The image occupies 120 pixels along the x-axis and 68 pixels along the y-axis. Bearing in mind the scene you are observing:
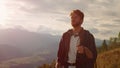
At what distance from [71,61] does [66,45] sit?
18.5 inches

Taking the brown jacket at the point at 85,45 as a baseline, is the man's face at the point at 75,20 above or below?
above

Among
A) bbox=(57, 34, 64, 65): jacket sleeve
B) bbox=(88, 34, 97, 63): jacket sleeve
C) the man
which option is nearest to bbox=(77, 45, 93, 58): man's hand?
the man

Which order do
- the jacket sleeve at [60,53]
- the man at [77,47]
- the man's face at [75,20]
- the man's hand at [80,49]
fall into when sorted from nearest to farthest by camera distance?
the man's hand at [80,49] < the man at [77,47] < the man's face at [75,20] < the jacket sleeve at [60,53]

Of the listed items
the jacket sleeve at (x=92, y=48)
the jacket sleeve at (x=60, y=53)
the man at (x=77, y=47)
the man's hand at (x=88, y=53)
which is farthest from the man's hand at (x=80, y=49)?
the jacket sleeve at (x=60, y=53)

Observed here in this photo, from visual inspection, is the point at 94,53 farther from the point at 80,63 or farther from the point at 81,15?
the point at 81,15

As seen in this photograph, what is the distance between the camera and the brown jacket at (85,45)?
9.87 m

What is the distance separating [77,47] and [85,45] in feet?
0.81

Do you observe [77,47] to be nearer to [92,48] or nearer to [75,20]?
[92,48]

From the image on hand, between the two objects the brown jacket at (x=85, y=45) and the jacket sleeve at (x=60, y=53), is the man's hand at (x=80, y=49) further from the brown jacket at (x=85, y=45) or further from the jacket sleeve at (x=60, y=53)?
the jacket sleeve at (x=60, y=53)

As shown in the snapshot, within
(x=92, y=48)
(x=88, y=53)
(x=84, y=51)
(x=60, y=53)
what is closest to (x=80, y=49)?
(x=84, y=51)

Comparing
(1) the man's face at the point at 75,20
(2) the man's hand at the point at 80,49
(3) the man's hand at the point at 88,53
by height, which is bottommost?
→ (3) the man's hand at the point at 88,53

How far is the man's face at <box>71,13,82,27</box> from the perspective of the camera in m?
10.0

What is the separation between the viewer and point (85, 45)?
9.89 m

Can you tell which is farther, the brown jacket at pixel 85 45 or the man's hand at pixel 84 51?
the brown jacket at pixel 85 45
